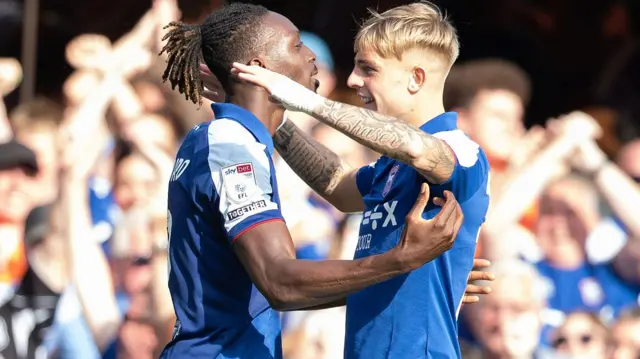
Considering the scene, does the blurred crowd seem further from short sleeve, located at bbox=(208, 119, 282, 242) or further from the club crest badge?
short sleeve, located at bbox=(208, 119, 282, 242)

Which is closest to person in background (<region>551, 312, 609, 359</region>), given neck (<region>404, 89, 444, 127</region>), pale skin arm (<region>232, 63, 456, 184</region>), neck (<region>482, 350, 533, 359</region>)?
neck (<region>482, 350, 533, 359</region>)

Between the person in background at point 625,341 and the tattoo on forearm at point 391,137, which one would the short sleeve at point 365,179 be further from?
the person in background at point 625,341

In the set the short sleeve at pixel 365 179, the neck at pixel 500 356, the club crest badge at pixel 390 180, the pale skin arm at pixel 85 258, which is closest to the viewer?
the club crest badge at pixel 390 180

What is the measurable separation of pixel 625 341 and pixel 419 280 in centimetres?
270

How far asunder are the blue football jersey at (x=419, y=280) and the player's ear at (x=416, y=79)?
13 centimetres

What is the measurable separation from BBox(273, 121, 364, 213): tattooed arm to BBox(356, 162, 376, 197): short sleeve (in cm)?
10

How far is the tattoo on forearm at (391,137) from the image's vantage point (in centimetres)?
342

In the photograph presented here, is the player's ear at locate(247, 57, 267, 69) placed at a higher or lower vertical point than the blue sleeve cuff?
higher

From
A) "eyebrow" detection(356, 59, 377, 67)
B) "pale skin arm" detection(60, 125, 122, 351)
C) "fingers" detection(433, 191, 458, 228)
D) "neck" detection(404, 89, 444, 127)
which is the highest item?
"eyebrow" detection(356, 59, 377, 67)

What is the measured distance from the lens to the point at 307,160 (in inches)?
175

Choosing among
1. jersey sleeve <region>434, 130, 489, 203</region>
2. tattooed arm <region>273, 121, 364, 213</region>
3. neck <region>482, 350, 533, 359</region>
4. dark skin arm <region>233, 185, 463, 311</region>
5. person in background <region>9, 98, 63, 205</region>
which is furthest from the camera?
person in background <region>9, 98, 63, 205</region>

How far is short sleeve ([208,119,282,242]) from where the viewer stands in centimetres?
336

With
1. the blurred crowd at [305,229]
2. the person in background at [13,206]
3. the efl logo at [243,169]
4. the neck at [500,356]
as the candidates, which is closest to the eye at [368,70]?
the efl logo at [243,169]

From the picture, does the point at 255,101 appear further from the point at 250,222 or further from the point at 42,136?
the point at 42,136
